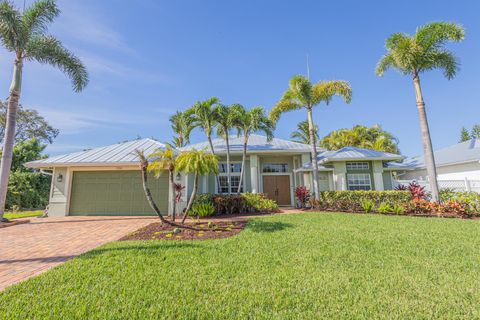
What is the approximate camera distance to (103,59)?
10.2 m

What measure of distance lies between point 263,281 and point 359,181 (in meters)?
12.4

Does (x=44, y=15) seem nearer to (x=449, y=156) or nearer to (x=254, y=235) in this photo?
(x=254, y=235)

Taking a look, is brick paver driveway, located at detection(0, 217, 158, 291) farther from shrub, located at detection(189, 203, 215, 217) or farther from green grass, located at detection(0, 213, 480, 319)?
shrub, located at detection(189, 203, 215, 217)

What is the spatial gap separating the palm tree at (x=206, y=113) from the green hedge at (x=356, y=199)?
747cm

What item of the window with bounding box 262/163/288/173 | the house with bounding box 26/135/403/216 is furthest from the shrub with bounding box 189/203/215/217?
the window with bounding box 262/163/288/173

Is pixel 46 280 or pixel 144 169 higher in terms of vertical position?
pixel 144 169

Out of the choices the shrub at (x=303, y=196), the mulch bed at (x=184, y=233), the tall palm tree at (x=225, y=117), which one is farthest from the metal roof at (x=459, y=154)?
the mulch bed at (x=184, y=233)

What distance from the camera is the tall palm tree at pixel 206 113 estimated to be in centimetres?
1204

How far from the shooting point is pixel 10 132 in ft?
30.0

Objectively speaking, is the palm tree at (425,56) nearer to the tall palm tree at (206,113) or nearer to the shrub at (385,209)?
the shrub at (385,209)

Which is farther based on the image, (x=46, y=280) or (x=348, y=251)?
(x=348, y=251)

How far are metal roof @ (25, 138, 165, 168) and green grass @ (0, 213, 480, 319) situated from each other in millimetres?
7193

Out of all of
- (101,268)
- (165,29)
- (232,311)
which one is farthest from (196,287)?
(165,29)

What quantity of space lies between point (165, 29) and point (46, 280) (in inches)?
422
